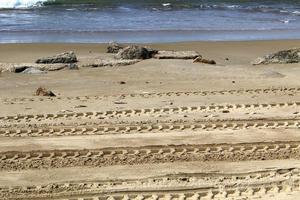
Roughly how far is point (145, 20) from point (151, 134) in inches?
717

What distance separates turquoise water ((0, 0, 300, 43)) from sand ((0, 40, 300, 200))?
27.3 feet

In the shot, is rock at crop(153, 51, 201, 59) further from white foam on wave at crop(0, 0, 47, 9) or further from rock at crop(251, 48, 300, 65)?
white foam on wave at crop(0, 0, 47, 9)

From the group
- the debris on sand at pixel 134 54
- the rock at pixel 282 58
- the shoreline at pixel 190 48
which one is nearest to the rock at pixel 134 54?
the debris on sand at pixel 134 54

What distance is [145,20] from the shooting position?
2592 centimetres

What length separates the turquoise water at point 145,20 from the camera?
21.4 metres

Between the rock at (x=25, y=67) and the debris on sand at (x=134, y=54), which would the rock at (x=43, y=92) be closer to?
the rock at (x=25, y=67)

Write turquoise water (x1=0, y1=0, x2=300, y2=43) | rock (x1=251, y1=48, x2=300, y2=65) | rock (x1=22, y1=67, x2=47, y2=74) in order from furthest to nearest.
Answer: turquoise water (x1=0, y1=0, x2=300, y2=43)
rock (x1=251, y1=48, x2=300, y2=65)
rock (x1=22, y1=67, x2=47, y2=74)

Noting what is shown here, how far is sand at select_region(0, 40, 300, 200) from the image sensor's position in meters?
6.23

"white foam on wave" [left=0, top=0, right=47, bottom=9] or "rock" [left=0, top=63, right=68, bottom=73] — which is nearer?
"rock" [left=0, top=63, right=68, bottom=73]

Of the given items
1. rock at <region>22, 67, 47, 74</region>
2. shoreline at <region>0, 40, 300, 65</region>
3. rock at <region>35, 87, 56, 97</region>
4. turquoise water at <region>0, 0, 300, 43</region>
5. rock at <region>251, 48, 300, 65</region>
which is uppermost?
rock at <region>35, 87, 56, 97</region>

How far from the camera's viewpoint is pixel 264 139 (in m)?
7.87

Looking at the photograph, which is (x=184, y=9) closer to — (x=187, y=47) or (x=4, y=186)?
(x=187, y=47)

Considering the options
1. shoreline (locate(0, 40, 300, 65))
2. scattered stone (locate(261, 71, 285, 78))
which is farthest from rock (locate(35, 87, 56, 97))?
shoreline (locate(0, 40, 300, 65))

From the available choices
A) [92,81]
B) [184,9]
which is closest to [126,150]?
[92,81]
